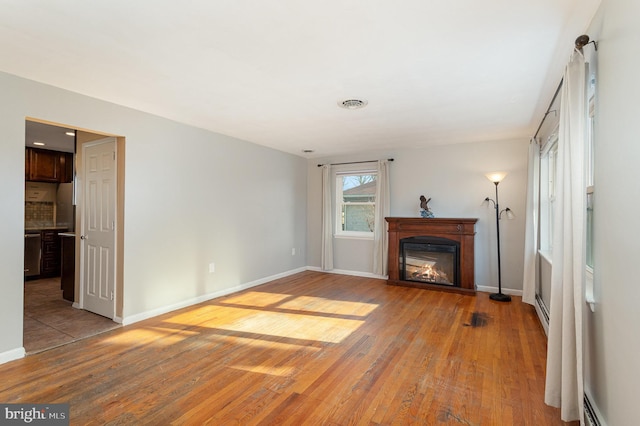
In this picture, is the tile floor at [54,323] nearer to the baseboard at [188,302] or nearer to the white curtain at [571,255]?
the baseboard at [188,302]

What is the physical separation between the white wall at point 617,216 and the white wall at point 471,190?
3.20 m

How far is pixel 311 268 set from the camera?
657 cm

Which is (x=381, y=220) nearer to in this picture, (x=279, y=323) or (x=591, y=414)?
(x=279, y=323)

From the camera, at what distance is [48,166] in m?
5.88

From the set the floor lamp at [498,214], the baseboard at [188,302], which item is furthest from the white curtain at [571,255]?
the baseboard at [188,302]

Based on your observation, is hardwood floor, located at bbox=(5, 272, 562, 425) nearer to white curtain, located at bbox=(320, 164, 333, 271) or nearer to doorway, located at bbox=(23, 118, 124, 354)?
doorway, located at bbox=(23, 118, 124, 354)

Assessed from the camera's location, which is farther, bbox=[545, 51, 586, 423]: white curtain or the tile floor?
the tile floor

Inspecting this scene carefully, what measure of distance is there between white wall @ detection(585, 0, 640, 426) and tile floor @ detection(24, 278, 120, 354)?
13.4ft

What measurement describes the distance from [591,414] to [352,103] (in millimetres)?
2960

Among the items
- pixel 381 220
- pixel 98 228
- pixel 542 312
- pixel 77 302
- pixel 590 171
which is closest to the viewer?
pixel 590 171

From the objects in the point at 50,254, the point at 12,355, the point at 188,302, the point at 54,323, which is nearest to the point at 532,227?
the point at 188,302

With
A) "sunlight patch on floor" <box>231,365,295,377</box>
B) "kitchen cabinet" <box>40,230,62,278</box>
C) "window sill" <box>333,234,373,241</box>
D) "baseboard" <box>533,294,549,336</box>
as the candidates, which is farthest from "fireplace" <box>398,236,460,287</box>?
"kitchen cabinet" <box>40,230,62,278</box>

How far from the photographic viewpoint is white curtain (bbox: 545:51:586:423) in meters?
1.78

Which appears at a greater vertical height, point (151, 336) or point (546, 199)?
point (546, 199)
